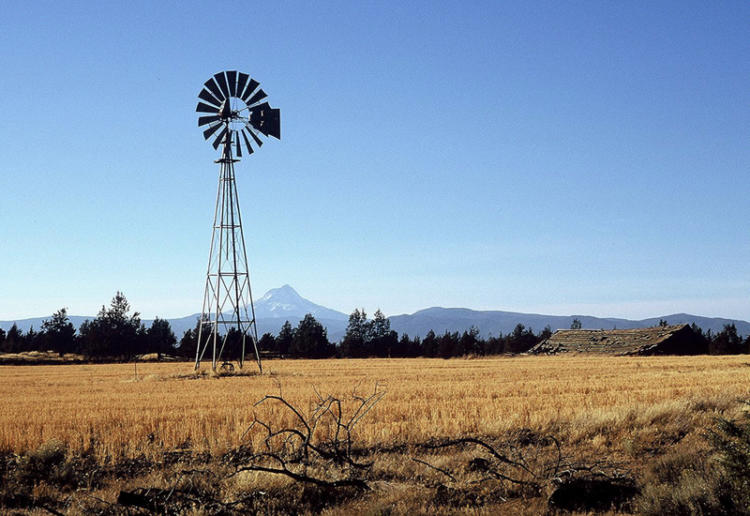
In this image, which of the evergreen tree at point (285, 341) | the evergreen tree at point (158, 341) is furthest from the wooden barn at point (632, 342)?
the evergreen tree at point (158, 341)

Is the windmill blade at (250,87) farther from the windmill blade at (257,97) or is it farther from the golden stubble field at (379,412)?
the golden stubble field at (379,412)

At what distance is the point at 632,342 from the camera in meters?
65.8

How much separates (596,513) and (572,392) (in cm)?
1492

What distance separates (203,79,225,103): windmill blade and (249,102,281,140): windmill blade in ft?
8.26

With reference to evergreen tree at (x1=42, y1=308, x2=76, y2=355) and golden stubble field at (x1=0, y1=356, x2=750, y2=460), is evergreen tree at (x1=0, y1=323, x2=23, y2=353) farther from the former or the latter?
golden stubble field at (x1=0, y1=356, x2=750, y2=460)

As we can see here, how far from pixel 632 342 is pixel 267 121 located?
44512 mm

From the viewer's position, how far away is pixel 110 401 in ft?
73.0

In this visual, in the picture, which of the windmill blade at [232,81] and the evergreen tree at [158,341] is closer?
the windmill blade at [232,81]

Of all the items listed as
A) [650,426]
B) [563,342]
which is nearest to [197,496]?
[650,426]

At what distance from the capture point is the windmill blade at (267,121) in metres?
39.1

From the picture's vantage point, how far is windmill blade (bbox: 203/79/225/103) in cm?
4012

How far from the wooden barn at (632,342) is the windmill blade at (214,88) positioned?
43692mm

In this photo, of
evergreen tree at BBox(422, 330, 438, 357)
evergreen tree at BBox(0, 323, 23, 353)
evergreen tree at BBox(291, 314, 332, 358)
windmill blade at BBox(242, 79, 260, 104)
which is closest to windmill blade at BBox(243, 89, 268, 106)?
windmill blade at BBox(242, 79, 260, 104)

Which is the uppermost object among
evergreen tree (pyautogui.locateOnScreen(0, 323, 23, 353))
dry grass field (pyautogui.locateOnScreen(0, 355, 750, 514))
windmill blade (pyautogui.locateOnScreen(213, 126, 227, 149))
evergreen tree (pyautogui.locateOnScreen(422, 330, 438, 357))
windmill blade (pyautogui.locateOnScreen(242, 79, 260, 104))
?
windmill blade (pyautogui.locateOnScreen(242, 79, 260, 104))
